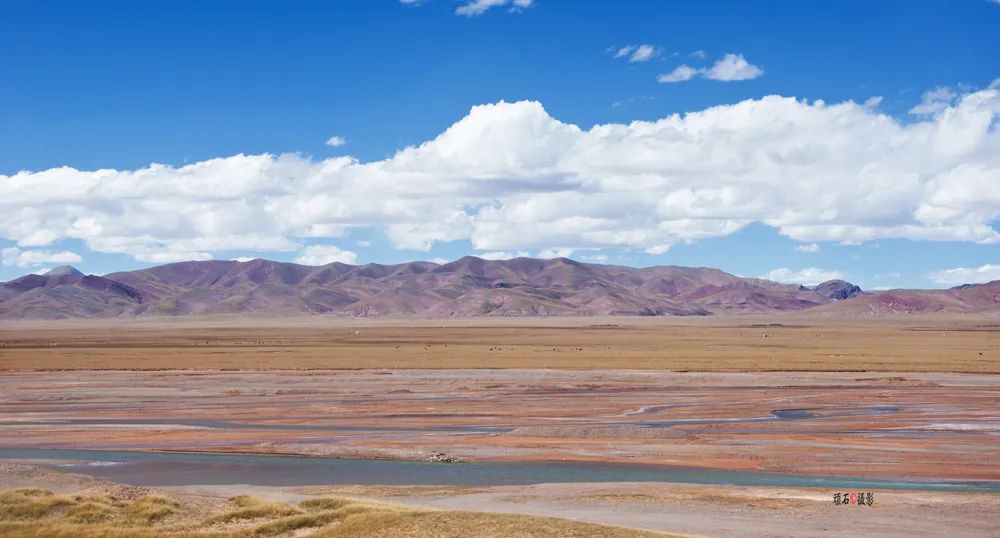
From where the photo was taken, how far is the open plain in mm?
27825

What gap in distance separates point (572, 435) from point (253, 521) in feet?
65.6

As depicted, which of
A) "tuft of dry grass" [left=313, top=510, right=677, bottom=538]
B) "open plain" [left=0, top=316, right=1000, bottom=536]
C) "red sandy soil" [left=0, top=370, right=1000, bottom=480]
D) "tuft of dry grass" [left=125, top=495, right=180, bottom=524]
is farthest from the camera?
"red sandy soil" [left=0, top=370, right=1000, bottom=480]

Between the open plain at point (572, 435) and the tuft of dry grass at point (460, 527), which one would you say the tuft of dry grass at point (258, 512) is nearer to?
the tuft of dry grass at point (460, 527)

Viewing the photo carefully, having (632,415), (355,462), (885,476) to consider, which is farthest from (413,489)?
(632,415)

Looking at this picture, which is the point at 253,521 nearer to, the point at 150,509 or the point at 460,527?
the point at 150,509

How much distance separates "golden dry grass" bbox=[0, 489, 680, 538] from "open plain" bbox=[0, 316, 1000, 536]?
270 cm

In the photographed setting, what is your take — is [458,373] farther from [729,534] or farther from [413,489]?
[729,534]

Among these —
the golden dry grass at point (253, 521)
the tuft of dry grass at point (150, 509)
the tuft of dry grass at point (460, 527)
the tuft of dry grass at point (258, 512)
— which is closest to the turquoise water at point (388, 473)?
the tuft of dry grass at point (150, 509)

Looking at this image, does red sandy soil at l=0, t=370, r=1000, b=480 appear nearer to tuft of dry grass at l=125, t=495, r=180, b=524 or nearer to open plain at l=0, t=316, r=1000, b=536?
open plain at l=0, t=316, r=1000, b=536

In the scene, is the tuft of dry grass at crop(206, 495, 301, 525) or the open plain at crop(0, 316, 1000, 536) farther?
the open plain at crop(0, 316, 1000, 536)

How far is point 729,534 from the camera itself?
923 inches

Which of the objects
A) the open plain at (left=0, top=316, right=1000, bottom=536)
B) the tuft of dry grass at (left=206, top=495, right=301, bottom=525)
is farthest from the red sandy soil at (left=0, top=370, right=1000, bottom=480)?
the tuft of dry grass at (left=206, top=495, right=301, bottom=525)

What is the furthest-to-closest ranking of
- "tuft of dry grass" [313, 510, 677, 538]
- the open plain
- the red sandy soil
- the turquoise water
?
the red sandy soil → the turquoise water → the open plain → "tuft of dry grass" [313, 510, 677, 538]

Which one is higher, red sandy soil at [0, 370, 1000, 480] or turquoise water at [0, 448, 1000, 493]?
red sandy soil at [0, 370, 1000, 480]
